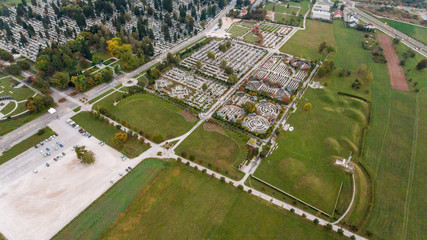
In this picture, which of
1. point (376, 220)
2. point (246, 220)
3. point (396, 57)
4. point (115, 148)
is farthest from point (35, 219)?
point (396, 57)

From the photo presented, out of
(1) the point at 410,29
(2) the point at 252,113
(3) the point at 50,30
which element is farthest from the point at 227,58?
(1) the point at 410,29

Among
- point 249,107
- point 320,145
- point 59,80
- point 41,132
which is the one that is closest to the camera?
point 320,145

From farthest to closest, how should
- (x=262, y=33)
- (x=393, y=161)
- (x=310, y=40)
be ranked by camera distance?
(x=262, y=33)
(x=310, y=40)
(x=393, y=161)

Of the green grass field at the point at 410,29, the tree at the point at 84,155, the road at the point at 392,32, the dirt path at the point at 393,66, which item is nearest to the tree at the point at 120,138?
the tree at the point at 84,155

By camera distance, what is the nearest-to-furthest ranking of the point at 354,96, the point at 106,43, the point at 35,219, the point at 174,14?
1. the point at 35,219
2. the point at 354,96
3. the point at 106,43
4. the point at 174,14

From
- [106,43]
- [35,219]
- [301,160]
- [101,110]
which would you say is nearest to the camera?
[35,219]

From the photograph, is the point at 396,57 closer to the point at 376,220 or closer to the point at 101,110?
the point at 376,220

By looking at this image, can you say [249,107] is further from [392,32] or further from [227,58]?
[392,32]
